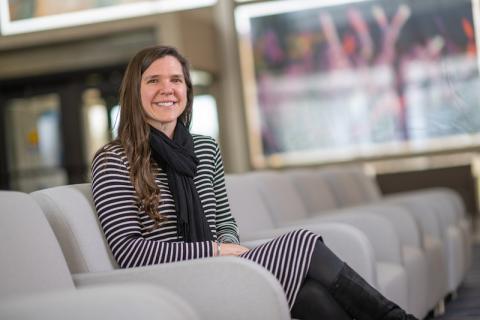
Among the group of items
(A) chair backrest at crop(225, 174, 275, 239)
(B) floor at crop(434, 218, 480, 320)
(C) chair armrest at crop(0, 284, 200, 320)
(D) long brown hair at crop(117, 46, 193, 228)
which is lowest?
(B) floor at crop(434, 218, 480, 320)

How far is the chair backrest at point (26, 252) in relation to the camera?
7.36ft

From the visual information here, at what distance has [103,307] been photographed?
1.87m

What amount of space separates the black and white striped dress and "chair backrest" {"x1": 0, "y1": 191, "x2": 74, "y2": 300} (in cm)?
32

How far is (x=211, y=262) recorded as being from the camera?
8.02ft

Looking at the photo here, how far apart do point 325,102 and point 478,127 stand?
179 cm

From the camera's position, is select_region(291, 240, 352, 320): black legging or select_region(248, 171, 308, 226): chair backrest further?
select_region(248, 171, 308, 226): chair backrest

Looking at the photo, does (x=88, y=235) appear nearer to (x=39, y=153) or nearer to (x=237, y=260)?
(x=237, y=260)

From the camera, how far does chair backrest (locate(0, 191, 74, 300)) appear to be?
2.24 m

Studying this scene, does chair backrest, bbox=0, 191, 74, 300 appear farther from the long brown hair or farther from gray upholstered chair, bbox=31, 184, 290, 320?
the long brown hair

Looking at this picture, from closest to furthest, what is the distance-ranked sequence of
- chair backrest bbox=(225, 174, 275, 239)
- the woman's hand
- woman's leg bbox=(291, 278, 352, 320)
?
1. woman's leg bbox=(291, 278, 352, 320)
2. the woman's hand
3. chair backrest bbox=(225, 174, 275, 239)

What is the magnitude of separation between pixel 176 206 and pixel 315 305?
0.56 meters

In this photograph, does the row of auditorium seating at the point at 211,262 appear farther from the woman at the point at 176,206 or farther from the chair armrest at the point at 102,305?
the woman at the point at 176,206

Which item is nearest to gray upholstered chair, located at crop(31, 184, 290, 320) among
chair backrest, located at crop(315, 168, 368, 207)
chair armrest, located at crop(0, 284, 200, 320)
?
chair armrest, located at crop(0, 284, 200, 320)

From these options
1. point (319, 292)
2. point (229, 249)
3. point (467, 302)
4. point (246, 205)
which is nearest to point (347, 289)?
point (319, 292)
